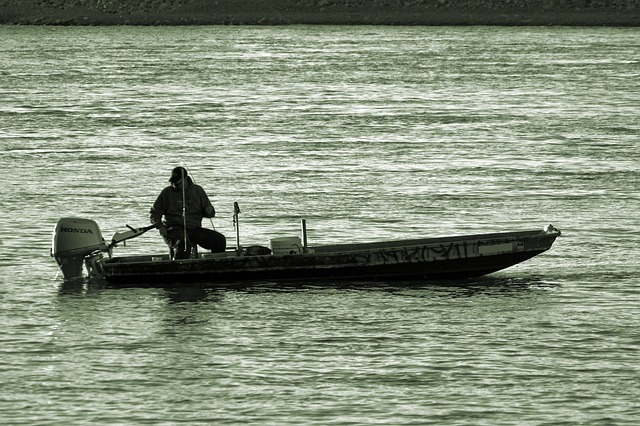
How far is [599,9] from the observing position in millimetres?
119062

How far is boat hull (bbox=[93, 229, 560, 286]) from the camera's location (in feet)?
64.9

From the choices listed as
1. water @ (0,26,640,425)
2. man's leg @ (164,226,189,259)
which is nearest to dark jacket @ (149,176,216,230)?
man's leg @ (164,226,189,259)

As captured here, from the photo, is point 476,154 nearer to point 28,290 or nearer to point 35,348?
point 28,290

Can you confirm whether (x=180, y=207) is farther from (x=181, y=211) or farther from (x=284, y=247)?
(x=284, y=247)

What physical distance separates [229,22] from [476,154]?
87.8 m

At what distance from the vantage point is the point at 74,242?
65.1ft

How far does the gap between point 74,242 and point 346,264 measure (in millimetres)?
3434

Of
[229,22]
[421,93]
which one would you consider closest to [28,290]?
[421,93]

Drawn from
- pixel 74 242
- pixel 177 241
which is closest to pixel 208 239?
pixel 177 241

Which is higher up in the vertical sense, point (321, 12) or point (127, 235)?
point (321, 12)

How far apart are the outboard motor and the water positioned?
0.46 metres

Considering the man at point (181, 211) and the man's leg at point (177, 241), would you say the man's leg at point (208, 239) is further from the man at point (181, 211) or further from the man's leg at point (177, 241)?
the man's leg at point (177, 241)

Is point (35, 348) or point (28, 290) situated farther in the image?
point (28, 290)

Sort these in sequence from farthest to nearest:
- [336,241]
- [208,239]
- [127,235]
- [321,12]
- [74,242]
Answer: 1. [321,12]
2. [336,241]
3. [127,235]
4. [208,239]
5. [74,242]
